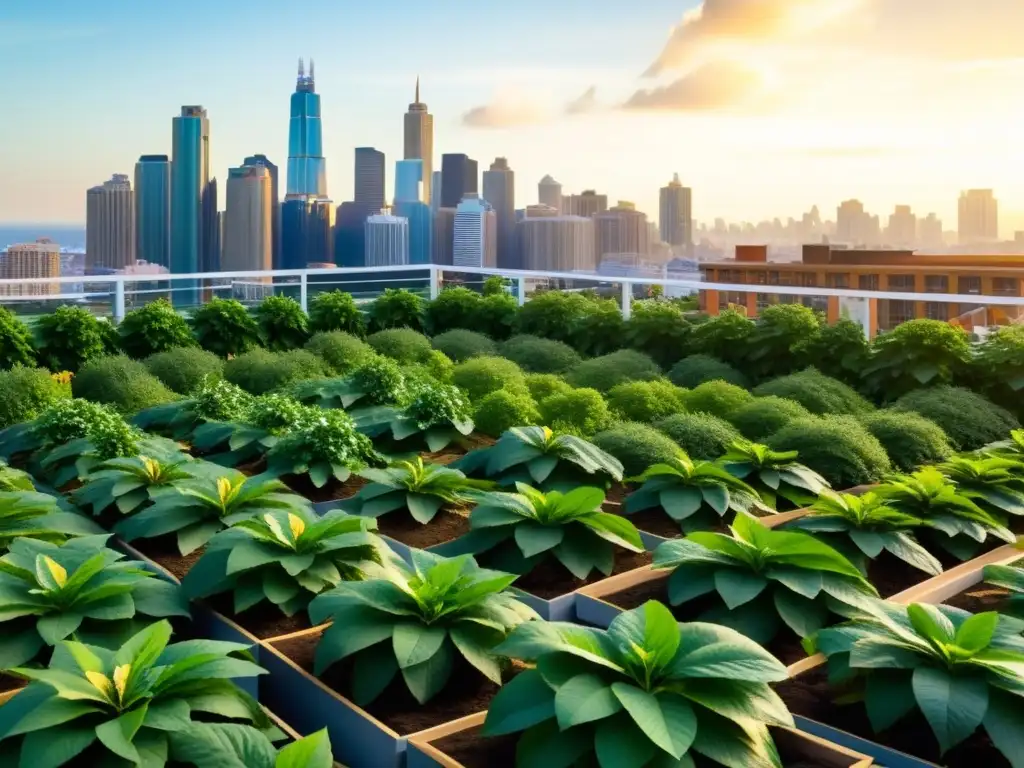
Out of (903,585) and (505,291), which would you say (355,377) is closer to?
(903,585)

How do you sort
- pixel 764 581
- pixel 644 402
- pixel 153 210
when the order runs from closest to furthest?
pixel 764 581 → pixel 644 402 → pixel 153 210

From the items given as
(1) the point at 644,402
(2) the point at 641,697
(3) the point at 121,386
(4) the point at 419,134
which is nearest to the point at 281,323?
(3) the point at 121,386

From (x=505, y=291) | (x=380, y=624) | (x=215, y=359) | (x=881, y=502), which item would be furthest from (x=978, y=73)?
(x=380, y=624)

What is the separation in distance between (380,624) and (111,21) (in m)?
34.1

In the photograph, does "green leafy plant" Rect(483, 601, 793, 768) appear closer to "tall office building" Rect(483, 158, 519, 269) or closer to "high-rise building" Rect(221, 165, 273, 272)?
"tall office building" Rect(483, 158, 519, 269)

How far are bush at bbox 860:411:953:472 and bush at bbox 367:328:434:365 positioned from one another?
3.25m

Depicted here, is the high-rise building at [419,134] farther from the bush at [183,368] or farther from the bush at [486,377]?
the bush at [486,377]

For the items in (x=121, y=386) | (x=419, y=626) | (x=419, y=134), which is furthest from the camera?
(x=419, y=134)

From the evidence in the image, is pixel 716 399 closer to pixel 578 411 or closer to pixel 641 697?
pixel 578 411

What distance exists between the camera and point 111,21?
107 ft

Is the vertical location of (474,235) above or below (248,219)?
below

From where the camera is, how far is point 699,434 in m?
4.95

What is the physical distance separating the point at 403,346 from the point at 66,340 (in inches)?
98.7

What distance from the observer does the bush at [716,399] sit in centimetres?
578
